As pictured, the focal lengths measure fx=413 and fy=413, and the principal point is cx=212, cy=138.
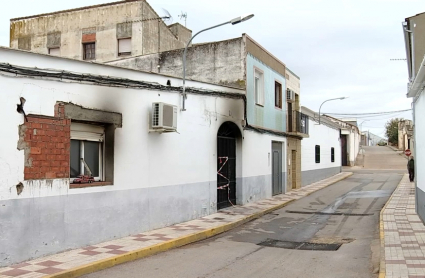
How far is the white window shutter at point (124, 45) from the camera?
20.7 meters

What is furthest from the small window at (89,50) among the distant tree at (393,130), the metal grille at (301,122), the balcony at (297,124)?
the distant tree at (393,130)

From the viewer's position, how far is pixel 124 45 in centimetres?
2083

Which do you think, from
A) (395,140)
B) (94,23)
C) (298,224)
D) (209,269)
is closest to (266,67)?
(298,224)

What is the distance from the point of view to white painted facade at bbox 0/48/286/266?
6754mm

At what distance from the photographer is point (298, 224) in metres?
12.0

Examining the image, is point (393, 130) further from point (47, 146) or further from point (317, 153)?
point (47, 146)

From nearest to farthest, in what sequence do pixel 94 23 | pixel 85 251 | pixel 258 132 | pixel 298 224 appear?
pixel 85 251 < pixel 298 224 < pixel 258 132 < pixel 94 23

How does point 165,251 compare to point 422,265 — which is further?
point 165,251

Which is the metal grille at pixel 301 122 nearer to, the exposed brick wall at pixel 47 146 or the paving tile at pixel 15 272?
the exposed brick wall at pixel 47 146

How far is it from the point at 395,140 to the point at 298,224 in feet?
231

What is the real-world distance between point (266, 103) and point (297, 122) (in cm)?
457

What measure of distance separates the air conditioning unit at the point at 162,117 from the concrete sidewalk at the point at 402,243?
208 inches

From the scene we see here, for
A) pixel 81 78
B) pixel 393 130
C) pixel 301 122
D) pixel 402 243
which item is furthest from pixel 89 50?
pixel 393 130

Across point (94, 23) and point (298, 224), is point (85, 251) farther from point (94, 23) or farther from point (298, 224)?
point (94, 23)
